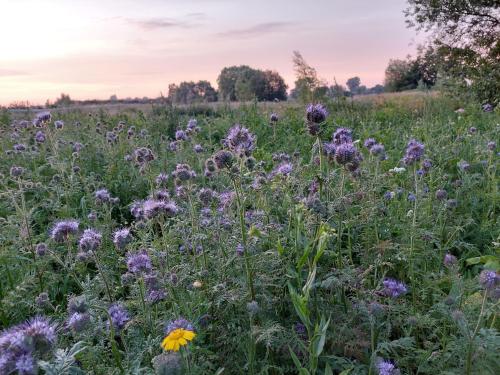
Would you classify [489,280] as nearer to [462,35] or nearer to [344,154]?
[344,154]

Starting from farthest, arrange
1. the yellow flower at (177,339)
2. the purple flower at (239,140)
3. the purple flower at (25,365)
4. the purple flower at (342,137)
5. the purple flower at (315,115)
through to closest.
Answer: the purple flower at (342,137) < the purple flower at (315,115) < the purple flower at (239,140) < the yellow flower at (177,339) < the purple flower at (25,365)

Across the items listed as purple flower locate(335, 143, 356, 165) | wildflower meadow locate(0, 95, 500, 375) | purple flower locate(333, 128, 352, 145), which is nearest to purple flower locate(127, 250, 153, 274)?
wildflower meadow locate(0, 95, 500, 375)

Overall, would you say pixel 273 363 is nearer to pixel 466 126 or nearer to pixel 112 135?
pixel 112 135

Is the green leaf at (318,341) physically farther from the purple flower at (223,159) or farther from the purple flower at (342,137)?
the purple flower at (342,137)

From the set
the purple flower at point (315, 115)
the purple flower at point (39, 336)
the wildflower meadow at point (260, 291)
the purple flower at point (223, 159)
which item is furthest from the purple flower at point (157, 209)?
the purple flower at point (39, 336)

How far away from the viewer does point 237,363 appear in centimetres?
217

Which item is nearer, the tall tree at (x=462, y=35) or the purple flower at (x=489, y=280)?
the purple flower at (x=489, y=280)

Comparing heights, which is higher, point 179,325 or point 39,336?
point 39,336

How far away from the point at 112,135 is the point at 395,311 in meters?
5.49

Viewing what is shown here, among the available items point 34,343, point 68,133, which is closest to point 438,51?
point 68,133

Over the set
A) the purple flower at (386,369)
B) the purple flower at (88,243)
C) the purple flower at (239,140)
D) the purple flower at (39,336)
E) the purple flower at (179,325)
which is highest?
the purple flower at (239,140)

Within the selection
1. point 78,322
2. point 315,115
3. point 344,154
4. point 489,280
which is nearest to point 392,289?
point 489,280

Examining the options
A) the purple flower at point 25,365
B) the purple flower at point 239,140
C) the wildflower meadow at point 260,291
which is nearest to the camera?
the purple flower at point 25,365

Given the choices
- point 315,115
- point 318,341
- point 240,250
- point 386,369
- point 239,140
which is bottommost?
point 386,369
